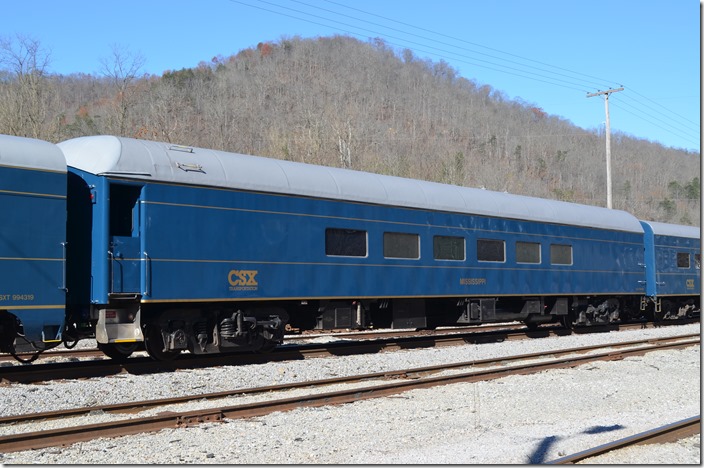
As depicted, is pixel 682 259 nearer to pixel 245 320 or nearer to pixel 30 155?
pixel 245 320

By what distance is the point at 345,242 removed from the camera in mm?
15141

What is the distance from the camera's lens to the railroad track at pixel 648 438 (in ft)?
22.9

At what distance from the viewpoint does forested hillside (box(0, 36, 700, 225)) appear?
6599 cm

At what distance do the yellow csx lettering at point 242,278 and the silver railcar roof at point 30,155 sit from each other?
349cm

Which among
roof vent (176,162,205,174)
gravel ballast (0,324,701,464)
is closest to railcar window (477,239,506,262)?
gravel ballast (0,324,701,464)

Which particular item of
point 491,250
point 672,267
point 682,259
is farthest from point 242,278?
point 682,259

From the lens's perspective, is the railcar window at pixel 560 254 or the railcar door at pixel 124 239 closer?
the railcar door at pixel 124 239

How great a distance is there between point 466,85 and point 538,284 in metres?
168

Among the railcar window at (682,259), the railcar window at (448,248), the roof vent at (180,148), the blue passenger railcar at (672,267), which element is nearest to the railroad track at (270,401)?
the railcar window at (448,248)

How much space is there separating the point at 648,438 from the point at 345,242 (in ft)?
26.8

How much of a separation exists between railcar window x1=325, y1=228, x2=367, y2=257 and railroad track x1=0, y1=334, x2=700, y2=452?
3.28 metres

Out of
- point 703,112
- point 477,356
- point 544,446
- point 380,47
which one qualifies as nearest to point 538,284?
point 477,356

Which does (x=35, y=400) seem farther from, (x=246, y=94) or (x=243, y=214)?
(x=246, y=94)

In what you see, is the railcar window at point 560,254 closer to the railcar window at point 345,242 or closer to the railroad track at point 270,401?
the railroad track at point 270,401
